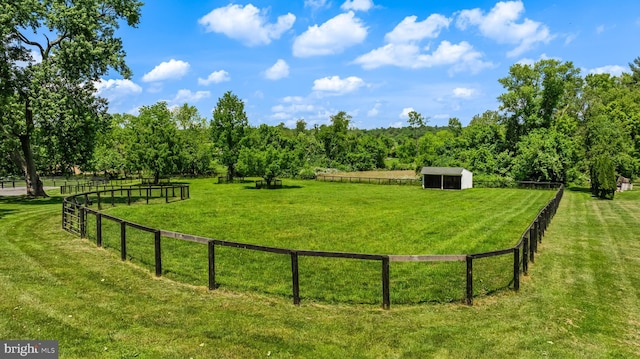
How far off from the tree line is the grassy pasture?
9.20 meters

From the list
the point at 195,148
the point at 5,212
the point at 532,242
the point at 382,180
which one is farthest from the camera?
the point at 195,148

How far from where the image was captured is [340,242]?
1647 centimetres

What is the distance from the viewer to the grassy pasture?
9.79m

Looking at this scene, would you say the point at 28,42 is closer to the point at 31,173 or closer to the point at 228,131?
the point at 31,173

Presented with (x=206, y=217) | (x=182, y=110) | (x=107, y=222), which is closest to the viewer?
(x=107, y=222)

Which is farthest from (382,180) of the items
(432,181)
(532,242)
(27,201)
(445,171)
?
(532,242)

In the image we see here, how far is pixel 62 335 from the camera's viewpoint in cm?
620

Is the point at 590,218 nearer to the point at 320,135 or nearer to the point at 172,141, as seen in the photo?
the point at 172,141

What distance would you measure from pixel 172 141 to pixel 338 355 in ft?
164

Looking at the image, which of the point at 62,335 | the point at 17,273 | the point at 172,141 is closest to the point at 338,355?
the point at 62,335

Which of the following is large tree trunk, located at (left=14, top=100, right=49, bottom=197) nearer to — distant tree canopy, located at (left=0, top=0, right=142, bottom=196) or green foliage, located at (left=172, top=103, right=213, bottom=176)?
distant tree canopy, located at (left=0, top=0, right=142, bottom=196)

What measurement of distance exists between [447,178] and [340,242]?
123 ft

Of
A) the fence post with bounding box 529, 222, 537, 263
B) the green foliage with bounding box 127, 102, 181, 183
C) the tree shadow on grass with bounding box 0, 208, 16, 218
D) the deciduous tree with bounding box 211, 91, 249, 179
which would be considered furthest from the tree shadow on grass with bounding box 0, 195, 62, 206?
the deciduous tree with bounding box 211, 91, 249, 179

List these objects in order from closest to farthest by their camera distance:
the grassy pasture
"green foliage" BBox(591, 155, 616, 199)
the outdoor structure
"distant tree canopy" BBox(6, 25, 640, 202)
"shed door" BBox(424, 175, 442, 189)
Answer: the grassy pasture < "distant tree canopy" BBox(6, 25, 640, 202) < "green foliage" BBox(591, 155, 616, 199) < the outdoor structure < "shed door" BBox(424, 175, 442, 189)
